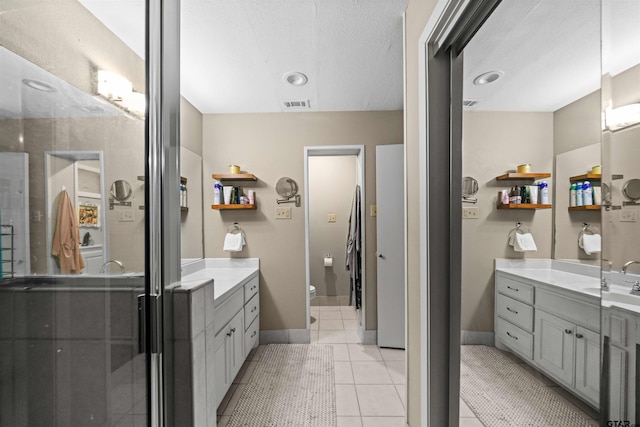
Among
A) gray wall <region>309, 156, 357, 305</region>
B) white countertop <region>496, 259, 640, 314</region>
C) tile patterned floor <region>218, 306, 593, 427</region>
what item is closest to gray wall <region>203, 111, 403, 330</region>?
tile patterned floor <region>218, 306, 593, 427</region>

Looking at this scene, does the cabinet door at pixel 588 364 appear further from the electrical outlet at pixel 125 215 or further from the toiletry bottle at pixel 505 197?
the electrical outlet at pixel 125 215

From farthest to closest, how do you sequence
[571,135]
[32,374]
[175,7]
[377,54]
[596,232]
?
[377,54] → [175,7] → [571,135] → [596,232] → [32,374]

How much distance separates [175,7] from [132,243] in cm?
66

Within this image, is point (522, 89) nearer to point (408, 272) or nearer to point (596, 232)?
point (596, 232)

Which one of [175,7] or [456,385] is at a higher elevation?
[175,7]

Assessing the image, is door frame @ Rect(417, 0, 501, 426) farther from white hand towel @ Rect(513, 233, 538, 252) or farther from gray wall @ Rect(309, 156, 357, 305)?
gray wall @ Rect(309, 156, 357, 305)

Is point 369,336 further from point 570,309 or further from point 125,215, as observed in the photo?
point 125,215

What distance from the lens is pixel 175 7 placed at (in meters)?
0.74

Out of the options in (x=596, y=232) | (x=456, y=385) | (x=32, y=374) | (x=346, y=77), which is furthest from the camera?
(x=346, y=77)

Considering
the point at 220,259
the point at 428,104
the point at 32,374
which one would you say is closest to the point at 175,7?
the point at 32,374

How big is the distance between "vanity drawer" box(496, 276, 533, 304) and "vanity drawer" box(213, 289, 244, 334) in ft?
4.85

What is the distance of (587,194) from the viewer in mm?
559

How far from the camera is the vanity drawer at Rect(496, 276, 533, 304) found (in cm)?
79

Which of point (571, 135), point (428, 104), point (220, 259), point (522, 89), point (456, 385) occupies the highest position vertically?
point (428, 104)
